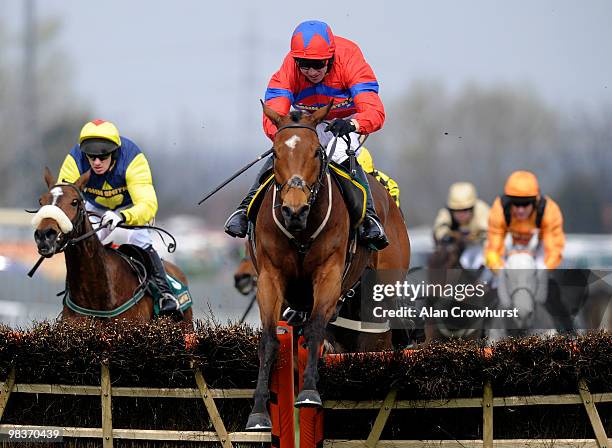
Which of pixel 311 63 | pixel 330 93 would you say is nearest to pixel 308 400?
pixel 311 63

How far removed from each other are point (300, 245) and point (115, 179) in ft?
9.61

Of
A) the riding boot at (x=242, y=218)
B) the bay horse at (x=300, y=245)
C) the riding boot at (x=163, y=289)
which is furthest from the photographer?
the riding boot at (x=163, y=289)

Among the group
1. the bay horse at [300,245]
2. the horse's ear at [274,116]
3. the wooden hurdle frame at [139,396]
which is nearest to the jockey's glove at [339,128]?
the bay horse at [300,245]

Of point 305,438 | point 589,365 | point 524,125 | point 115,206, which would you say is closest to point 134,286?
point 115,206

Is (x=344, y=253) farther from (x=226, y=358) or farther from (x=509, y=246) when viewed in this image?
(x=509, y=246)

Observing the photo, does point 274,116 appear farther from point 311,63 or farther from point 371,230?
point 371,230

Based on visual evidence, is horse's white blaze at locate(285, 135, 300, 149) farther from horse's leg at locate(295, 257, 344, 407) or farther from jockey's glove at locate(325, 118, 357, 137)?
horse's leg at locate(295, 257, 344, 407)

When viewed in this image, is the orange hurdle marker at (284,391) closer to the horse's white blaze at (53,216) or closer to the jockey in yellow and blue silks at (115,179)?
the horse's white blaze at (53,216)

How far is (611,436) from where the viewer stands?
7.45 metres

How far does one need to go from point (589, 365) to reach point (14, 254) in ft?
54.2

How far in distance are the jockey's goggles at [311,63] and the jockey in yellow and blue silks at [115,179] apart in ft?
6.80

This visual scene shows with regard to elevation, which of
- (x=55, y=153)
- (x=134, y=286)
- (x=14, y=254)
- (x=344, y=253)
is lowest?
(x=344, y=253)

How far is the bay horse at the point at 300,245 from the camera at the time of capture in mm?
6684

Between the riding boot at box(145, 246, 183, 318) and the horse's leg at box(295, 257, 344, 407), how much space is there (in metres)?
2.66
